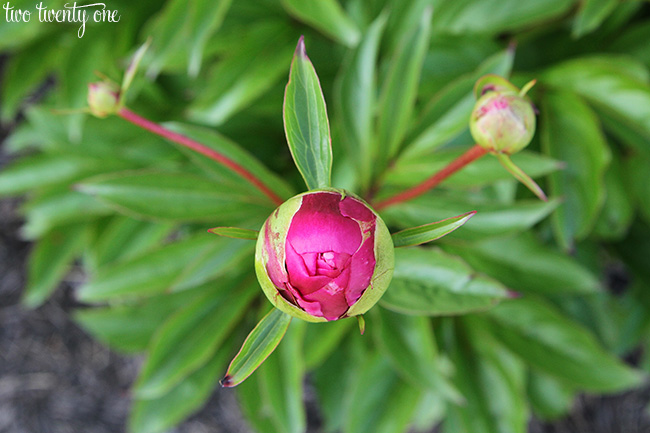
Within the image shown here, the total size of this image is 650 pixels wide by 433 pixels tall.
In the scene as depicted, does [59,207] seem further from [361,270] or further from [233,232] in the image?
[361,270]

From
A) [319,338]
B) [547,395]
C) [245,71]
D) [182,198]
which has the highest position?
→ [245,71]

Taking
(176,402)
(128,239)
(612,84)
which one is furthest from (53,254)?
(612,84)

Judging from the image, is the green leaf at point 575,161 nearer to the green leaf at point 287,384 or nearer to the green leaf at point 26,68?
the green leaf at point 287,384

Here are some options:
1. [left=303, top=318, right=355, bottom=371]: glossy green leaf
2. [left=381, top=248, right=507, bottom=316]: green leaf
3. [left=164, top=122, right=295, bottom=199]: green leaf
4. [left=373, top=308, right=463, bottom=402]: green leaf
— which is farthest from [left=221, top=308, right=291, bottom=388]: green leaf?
[left=303, top=318, right=355, bottom=371]: glossy green leaf

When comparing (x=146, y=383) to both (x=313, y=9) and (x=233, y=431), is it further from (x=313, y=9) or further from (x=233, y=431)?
(x=233, y=431)

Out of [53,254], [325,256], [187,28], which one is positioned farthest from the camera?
[53,254]

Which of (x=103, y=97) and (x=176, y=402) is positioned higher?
(x=103, y=97)

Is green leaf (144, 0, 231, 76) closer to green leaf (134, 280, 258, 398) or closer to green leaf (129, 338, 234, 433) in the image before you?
green leaf (134, 280, 258, 398)

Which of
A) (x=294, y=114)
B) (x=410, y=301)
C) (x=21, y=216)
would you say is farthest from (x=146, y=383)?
(x=21, y=216)
